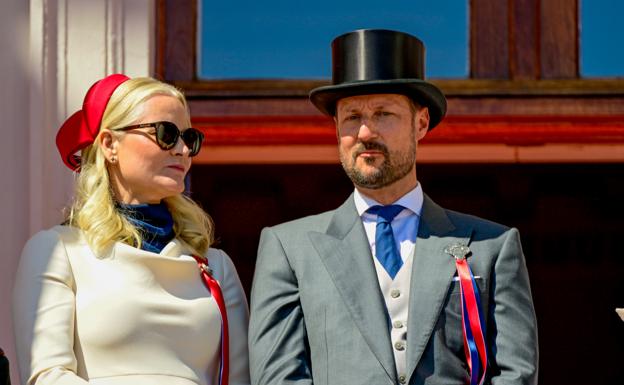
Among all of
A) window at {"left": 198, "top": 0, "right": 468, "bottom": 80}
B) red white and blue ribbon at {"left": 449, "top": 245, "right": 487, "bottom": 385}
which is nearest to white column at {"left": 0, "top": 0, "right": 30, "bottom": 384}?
window at {"left": 198, "top": 0, "right": 468, "bottom": 80}

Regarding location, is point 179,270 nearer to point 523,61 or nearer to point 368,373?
point 368,373

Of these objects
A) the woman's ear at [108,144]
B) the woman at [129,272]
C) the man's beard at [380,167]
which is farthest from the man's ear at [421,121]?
the woman's ear at [108,144]

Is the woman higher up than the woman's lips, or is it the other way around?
the woman's lips

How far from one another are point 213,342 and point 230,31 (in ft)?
6.41

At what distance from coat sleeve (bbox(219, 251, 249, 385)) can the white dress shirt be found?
0.44m

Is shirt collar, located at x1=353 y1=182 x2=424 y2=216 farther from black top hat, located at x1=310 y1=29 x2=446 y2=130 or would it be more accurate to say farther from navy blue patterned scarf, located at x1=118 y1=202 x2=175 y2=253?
navy blue patterned scarf, located at x1=118 y1=202 x2=175 y2=253

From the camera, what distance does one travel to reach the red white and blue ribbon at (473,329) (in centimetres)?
335

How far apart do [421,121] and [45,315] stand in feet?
4.11

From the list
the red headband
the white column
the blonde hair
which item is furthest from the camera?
the white column

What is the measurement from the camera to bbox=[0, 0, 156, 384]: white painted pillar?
4746 millimetres

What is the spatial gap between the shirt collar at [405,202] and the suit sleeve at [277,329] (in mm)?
282

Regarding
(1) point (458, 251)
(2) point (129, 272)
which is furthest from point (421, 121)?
(2) point (129, 272)

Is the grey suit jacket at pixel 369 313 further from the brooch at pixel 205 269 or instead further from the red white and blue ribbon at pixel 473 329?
the brooch at pixel 205 269

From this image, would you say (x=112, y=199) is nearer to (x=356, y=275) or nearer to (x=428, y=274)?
(x=356, y=275)
